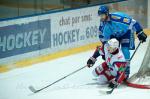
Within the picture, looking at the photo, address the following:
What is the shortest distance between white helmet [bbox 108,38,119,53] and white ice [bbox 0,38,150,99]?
429mm

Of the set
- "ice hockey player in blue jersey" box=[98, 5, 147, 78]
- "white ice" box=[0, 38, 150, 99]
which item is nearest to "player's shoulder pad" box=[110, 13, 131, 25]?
"ice hockey player in blue jersey" box=[98, 5, 147, 78]

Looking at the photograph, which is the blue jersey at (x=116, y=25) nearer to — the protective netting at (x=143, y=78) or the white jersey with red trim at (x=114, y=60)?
the white jersey with red trim at (x=114, y=60)

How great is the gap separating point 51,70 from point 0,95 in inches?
59.7

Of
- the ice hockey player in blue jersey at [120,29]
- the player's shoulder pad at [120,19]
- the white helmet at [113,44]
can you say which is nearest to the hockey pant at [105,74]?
the ice hockey player in blue jersey at [120,29]

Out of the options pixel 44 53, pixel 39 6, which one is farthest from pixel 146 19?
pixel 44 53

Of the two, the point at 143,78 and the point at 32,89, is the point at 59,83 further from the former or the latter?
the point at 143,78

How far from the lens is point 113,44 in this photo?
4902mm

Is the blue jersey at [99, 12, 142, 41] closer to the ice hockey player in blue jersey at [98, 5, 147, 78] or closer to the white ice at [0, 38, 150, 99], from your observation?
the ice hockey player in blue jersey at [98, 5, 147, 78]

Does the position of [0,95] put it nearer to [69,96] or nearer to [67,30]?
[69,96]

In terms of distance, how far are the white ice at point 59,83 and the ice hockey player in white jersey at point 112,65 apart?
0.10 m

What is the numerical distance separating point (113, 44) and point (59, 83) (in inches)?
34.5

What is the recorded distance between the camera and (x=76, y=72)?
5.98 meters

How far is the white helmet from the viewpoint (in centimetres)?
490

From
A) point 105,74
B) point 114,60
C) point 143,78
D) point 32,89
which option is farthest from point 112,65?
point 32,89
